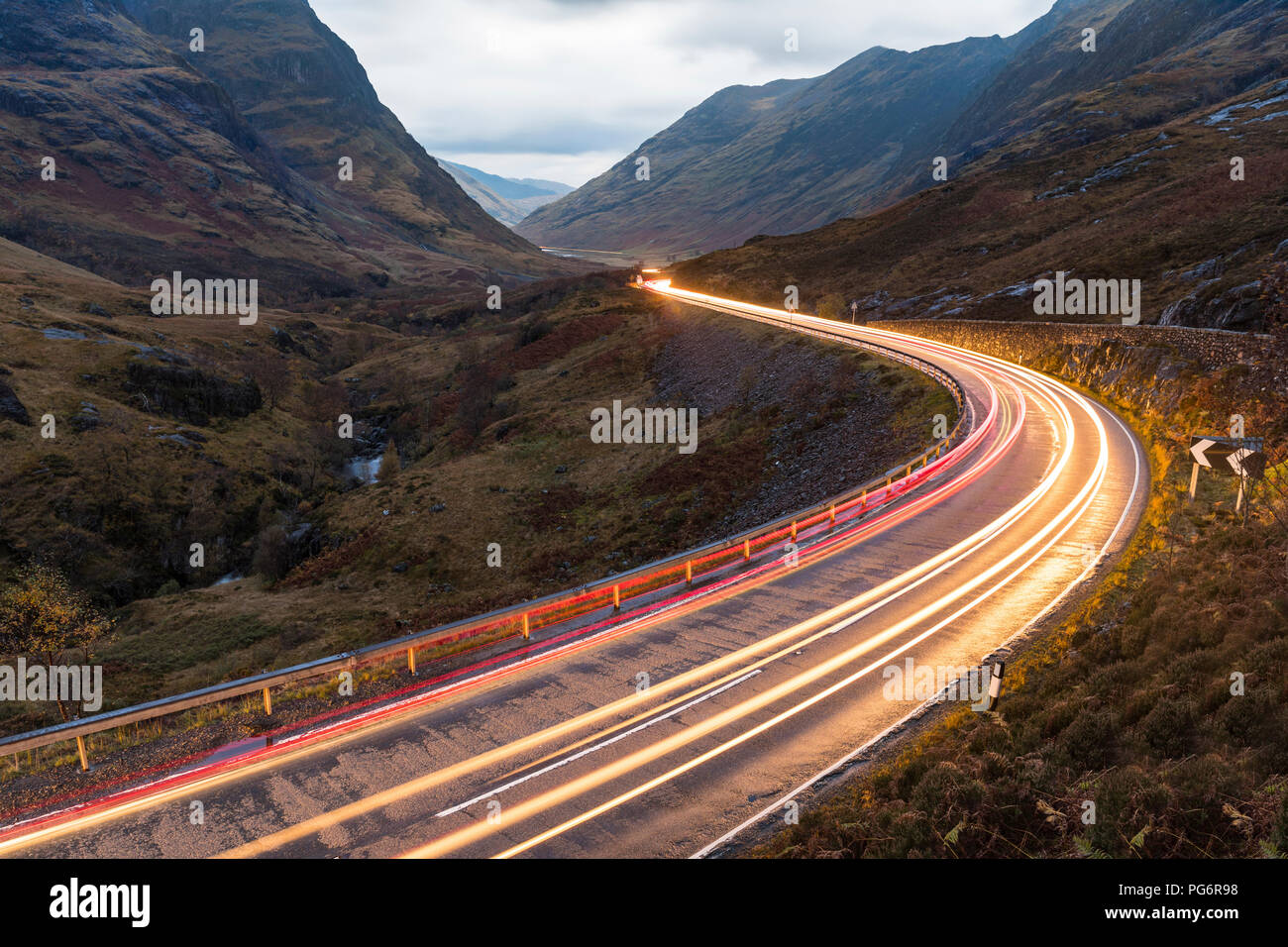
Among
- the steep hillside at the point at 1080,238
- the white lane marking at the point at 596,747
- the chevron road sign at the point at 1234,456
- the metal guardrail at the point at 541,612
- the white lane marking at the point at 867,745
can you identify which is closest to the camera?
the white lane marking at the point at 867,745

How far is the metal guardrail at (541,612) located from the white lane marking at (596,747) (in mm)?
4470

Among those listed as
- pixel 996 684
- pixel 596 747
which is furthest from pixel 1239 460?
pixel 596 747

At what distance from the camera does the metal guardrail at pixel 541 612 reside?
11523mm

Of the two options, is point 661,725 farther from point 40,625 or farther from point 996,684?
point 40,625

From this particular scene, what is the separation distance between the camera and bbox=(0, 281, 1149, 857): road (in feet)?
30.6

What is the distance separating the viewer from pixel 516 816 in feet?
31.3

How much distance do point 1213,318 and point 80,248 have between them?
167 m

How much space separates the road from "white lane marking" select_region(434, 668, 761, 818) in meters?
0.04

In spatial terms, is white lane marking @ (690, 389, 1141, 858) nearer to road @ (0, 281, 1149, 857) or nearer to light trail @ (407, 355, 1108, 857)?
road @ (0, 281, 1149, 857)

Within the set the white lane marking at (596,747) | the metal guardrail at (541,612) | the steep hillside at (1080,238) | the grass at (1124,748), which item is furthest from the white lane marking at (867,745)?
the steep hillside at (1080,238)

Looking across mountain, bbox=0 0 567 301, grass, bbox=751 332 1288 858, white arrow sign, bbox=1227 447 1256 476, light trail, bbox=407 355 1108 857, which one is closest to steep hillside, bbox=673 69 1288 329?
white arrow sign, bbox=1227 447 1256 476

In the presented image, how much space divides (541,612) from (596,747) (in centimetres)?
700

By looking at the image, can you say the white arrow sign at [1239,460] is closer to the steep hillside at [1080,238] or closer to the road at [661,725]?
the road at [661,725]

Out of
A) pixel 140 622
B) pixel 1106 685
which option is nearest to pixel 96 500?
pixel 140 622
